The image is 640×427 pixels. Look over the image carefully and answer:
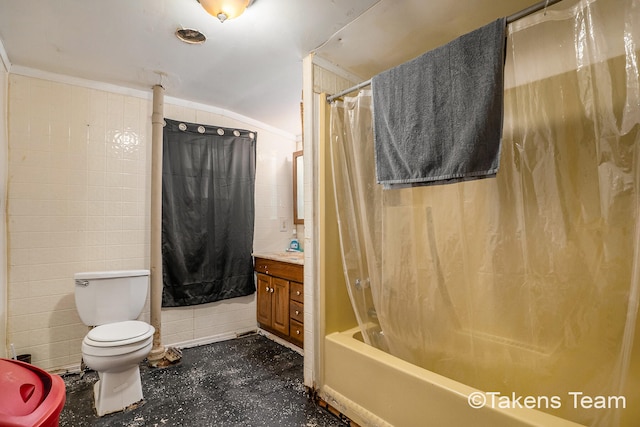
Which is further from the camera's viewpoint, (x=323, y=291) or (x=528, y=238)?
(x=323, y=291)

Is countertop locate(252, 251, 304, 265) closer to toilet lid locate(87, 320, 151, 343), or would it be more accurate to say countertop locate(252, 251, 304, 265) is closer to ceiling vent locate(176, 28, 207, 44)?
toilet lid locate(87, 320, 151, 343)

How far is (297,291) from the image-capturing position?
8.07 ft

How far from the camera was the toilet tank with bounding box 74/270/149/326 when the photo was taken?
199 cm

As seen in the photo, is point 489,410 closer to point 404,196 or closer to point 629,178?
point 629,178

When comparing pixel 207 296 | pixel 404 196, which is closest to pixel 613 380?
pixel 404 196

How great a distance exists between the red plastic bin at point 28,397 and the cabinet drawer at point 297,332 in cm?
171

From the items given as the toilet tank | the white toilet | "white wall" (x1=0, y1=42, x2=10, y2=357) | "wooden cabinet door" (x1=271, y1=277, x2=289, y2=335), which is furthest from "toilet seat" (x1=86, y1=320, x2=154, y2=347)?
"wooden cabinet door" (x1=271, y1=277, x2=289, y2=335)

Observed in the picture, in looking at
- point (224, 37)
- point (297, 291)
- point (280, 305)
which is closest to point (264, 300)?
point (280, 305)

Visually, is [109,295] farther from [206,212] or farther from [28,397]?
[28,397]

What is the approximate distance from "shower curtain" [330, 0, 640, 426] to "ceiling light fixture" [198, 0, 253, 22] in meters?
0.70

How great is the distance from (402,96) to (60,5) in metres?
1.75

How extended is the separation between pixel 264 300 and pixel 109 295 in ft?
4.11

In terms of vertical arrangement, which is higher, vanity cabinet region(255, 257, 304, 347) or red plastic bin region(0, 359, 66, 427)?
red plastic bin region(0, 359, 66, 427)

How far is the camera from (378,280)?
1719 millimetres
